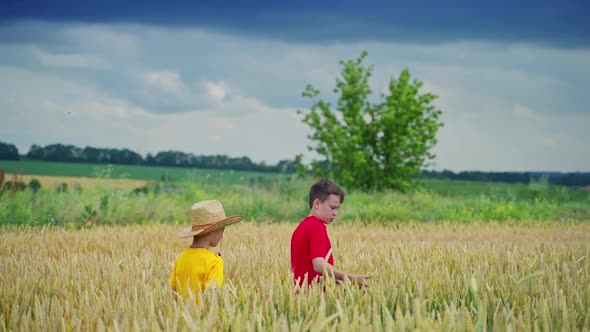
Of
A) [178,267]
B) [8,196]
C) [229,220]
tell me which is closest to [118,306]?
[178,267]

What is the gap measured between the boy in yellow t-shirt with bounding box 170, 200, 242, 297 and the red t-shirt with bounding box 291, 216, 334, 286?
731 mm

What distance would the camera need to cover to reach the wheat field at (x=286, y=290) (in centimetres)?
318

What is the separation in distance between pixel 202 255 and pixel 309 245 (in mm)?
1106

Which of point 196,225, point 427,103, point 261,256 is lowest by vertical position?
point 261,256

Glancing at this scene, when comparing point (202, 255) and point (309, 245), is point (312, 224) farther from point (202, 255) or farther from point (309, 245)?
point (202, 255)

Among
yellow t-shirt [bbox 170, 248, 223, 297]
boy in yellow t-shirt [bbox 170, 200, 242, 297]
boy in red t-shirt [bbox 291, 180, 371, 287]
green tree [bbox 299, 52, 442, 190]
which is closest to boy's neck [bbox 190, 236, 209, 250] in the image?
boy in yellow t-shirt [bbox 170, 200, 242, 297]

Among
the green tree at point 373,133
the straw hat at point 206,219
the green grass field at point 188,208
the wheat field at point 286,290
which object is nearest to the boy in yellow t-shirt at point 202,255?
the straw hat at point 206,219

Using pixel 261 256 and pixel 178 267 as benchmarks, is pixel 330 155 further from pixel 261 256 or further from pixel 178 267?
pixel 178 267

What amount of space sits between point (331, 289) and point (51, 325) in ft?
5.54

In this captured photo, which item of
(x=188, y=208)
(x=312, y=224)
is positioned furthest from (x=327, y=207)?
(x=188, y=208)

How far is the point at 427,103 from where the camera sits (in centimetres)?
3114

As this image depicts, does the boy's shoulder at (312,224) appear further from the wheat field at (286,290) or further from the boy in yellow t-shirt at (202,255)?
the boy in yellow t-shirt at (202,255)

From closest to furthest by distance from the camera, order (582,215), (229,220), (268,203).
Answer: (229,220) → (268,203) → (582,215)

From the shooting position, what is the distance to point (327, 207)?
5.39 meters
